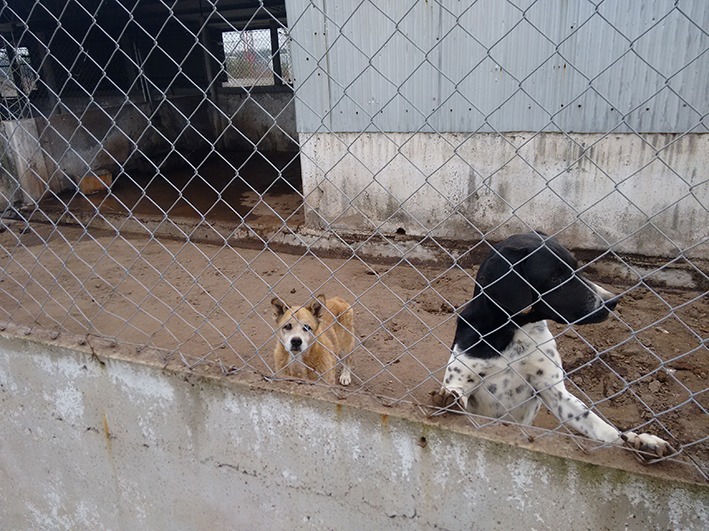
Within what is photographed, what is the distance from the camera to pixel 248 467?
215 centimetres

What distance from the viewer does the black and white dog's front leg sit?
5.01 feet

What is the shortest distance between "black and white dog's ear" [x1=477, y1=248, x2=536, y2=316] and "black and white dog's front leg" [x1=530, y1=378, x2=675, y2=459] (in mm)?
426

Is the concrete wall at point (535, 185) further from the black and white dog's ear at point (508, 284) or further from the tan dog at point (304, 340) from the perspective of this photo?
the black and white dog's ear at point (508, 284)

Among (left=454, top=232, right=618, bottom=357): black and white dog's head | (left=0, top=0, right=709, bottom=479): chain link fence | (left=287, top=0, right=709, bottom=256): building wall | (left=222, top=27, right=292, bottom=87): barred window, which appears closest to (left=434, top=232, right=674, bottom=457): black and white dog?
(left=454, top=232, right=618, bottom=357): black and white dog's head

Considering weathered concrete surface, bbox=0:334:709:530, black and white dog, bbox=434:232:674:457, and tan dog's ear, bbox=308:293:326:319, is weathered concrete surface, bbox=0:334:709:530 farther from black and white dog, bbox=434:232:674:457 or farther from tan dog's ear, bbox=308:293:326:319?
tan dog's ear, bbox=308:293:326:319

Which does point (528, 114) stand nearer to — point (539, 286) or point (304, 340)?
point (304, 340)

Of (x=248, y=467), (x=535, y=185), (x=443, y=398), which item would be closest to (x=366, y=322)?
(x=535, y=185)

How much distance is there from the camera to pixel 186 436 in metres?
2.24

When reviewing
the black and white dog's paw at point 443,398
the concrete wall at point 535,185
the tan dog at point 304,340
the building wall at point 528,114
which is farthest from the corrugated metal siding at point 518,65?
the black and white dog's paw at point 443,398

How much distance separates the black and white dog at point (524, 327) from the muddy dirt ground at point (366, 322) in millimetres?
337

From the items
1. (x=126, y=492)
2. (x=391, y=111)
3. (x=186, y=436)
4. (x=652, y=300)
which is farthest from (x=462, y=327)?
(x=391, y=111)

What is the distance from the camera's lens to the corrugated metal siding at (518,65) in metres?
4.75

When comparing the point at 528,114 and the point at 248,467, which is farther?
the point at 528,114

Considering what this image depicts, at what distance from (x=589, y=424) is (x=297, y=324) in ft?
6.40
